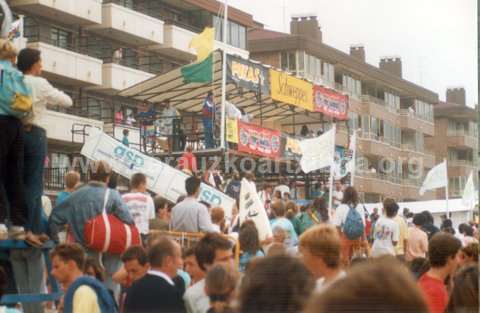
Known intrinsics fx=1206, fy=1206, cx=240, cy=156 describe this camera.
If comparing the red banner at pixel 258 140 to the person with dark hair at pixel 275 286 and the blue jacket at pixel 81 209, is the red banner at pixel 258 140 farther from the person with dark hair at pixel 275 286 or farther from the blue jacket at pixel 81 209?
the person with dark hair at pixel 275 286

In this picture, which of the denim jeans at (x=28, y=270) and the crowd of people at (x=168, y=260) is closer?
the crowd of people at (x=168, y=260)

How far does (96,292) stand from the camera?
Answer: 14.3 ft

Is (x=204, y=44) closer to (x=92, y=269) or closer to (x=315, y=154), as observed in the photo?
(x=315, y=154)

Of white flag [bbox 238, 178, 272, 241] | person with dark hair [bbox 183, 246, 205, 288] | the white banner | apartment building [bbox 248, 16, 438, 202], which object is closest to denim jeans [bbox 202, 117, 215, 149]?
apartment building [bbox 248, 16, 438, 202]

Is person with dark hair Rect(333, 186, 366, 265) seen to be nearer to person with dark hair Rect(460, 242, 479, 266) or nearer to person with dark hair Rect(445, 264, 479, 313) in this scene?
person with dark hair Rect(460, 242, 479, 266)

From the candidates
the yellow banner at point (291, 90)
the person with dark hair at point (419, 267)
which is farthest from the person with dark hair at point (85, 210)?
the yellow banner at point (291, 90)

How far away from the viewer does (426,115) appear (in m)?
18.2

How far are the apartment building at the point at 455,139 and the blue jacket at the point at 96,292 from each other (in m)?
13.1

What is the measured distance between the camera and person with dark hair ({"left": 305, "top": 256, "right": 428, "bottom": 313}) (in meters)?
1.81

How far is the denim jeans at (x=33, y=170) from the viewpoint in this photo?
5.46m

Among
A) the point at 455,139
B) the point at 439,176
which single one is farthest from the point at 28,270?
the point at 455,139

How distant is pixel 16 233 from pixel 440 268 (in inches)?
74.1

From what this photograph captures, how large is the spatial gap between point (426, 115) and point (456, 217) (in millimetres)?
2088

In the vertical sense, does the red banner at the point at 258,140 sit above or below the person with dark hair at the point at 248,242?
above
